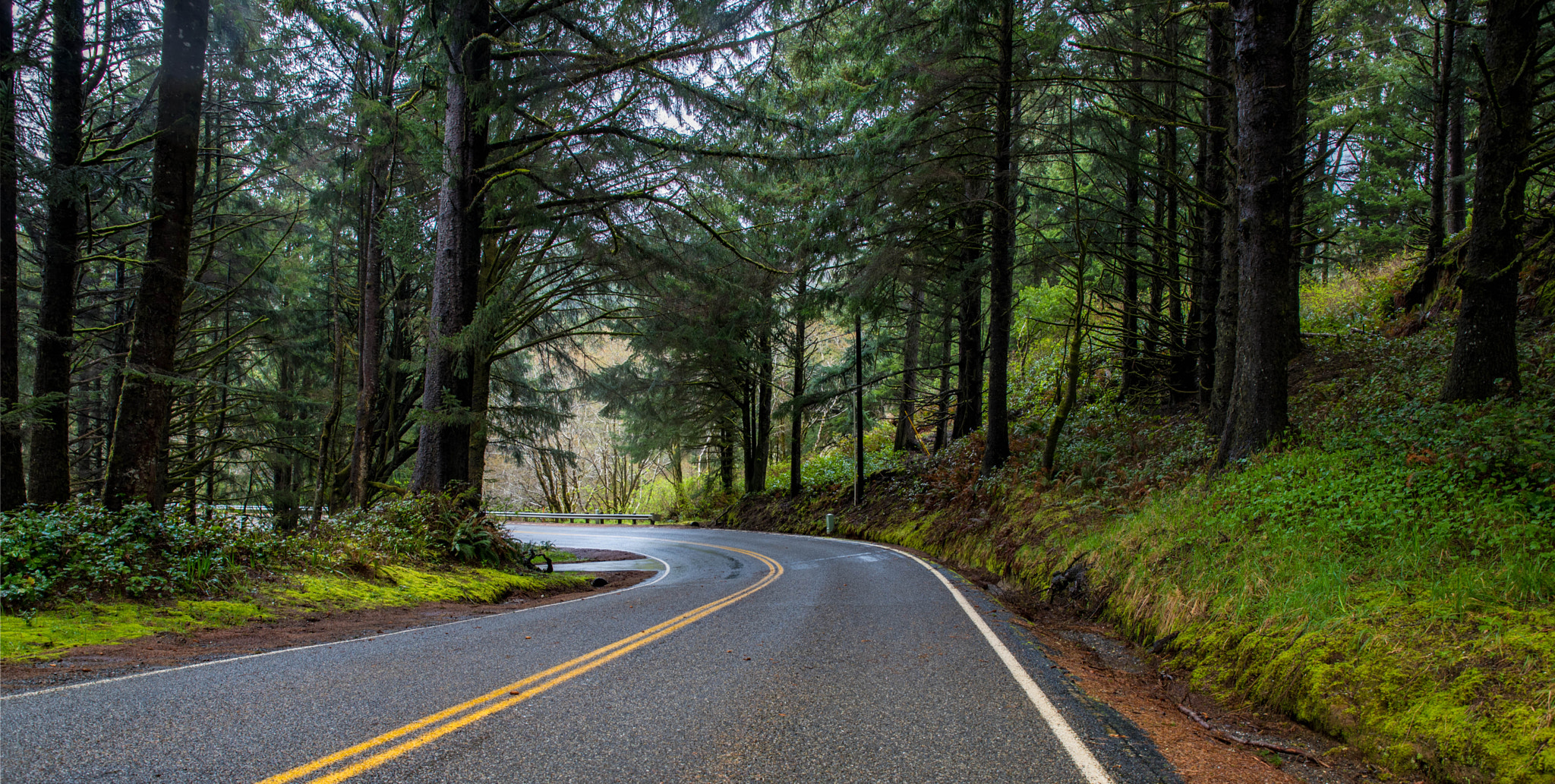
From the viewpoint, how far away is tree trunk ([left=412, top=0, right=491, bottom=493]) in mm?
10234

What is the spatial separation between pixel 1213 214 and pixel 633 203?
35.1ft

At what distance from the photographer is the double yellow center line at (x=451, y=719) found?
9.14ft

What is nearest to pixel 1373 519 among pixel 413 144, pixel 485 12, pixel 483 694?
pixel 483 694

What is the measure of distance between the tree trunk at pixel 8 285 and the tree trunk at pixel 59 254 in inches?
10.8

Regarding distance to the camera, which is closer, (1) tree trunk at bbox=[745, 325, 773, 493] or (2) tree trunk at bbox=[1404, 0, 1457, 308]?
(2) tree trunk at bbox=[1404, 0, 1457, 308]

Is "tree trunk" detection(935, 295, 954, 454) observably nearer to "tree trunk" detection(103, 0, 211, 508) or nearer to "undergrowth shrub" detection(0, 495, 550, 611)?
"undergrowth shrub" detection(0, 495, 550, 611)

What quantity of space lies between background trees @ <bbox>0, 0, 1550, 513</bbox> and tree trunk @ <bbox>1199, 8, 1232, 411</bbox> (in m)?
0.10

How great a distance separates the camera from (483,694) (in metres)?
3.92

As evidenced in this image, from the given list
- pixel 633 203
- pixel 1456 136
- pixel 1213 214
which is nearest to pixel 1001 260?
pixel 1213 214

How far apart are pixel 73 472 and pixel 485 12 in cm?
1412

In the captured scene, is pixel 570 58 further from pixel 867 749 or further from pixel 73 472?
pixel 73 472

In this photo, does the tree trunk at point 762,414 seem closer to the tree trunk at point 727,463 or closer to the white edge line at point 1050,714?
the tree trunk at point 727,463

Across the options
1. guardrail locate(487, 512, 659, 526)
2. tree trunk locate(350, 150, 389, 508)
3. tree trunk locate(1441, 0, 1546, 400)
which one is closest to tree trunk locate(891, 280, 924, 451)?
tree trunk locate(1441, 0, 1546, 400)

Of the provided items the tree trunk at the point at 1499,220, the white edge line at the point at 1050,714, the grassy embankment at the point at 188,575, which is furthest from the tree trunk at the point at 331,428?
the tree trunk at the point at 1499,220
